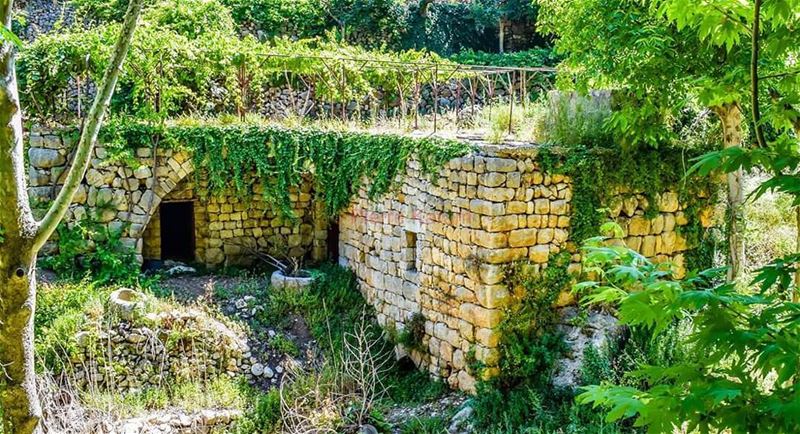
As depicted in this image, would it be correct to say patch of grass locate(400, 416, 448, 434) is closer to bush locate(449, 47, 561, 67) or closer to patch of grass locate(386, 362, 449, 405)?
patch of grass locate(386, 362, 449, 405)

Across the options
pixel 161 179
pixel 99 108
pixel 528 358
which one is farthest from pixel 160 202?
pixel 528 358

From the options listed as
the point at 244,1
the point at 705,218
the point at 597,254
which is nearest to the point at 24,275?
the point at 597,254

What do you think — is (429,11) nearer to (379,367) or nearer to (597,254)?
(379,367)

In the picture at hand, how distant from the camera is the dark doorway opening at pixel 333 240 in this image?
39.2 ft

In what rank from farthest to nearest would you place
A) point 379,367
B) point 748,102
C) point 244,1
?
point 244,1 < point 379,367 < point 748,102

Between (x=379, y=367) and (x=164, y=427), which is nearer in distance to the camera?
(x=164, y=427)

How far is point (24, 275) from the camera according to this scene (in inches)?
207

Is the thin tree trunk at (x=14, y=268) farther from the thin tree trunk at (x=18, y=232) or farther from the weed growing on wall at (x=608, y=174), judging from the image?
the weed growing on wall at (x=608, y=174)

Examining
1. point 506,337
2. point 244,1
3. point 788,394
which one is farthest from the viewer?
point 244,1

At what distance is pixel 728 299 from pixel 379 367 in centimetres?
629

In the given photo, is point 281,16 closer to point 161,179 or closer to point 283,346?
point 161,179

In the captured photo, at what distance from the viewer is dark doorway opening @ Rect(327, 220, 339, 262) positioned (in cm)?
1196

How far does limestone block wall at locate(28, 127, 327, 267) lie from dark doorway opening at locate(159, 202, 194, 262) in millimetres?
540

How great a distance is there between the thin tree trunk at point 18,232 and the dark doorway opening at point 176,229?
21.8ft
